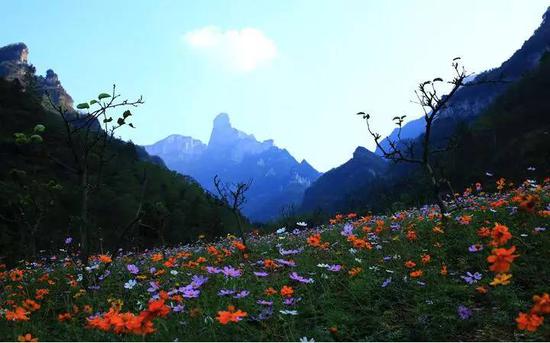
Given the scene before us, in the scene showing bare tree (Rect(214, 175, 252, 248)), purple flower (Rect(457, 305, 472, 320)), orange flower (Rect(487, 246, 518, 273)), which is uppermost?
bare tree (Rect(214, 175, 252, 248))

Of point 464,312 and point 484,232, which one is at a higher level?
point 484,232

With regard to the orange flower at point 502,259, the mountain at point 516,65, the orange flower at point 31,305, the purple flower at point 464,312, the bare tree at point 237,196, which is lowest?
the purple flower at point 464,312

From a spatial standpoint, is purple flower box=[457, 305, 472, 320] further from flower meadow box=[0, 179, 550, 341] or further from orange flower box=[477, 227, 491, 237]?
orange flower box=[477, 227, 491, 237]

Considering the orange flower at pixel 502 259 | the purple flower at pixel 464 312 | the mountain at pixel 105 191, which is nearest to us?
the orange flower at pixel 502 259

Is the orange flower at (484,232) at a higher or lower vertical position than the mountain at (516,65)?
lower

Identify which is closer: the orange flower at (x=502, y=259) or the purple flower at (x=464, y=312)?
the orange flower at (x=502, y=259)

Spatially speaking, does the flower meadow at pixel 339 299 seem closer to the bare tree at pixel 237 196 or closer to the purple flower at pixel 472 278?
the purple flower at pixel 472 278

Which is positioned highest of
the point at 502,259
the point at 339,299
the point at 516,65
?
the point at 516,65

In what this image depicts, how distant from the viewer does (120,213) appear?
51.6m

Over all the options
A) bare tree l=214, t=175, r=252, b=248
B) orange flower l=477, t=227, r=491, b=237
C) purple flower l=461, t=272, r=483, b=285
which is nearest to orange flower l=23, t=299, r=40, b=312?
bare tree l=214, t=175, r=252, b=248

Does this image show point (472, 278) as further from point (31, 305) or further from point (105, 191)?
point (105, 191)

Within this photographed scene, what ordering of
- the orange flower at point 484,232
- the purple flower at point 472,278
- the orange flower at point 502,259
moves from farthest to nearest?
the orange flower at point 484,232, the purple flower at point 472,278, the orange flower at point 502,259

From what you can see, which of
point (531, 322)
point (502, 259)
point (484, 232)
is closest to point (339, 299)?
point (484, 232)

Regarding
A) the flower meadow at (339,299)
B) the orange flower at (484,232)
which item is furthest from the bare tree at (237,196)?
the orange flower at (484,232)
